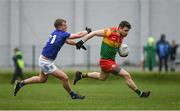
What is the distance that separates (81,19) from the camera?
54688 mm

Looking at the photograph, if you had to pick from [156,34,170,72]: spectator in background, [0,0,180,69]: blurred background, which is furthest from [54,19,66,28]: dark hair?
[0,0,180,69]: blurred background

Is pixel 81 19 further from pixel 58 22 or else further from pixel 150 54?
pixel 58 22

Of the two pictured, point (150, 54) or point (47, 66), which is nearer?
point (47, 66)

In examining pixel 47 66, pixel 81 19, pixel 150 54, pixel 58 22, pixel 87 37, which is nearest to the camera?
pixel 58 22

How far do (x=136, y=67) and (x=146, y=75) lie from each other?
43.6ft

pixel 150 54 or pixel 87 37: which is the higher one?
pixel 87 37

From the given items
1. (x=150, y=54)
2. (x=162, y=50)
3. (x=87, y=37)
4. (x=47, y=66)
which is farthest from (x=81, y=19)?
(x=47, y=66)

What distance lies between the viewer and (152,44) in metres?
46.5

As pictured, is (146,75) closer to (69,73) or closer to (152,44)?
(69,73)

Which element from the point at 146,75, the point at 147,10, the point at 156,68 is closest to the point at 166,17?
the point at 147,10

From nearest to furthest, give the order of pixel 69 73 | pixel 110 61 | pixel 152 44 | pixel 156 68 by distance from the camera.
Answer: pixel 110 61 < pixel 69 73 < pixel 152 44 < pixel 156 68

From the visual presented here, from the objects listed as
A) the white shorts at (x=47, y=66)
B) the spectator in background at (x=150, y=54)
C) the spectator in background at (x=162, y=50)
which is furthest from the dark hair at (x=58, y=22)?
the spectator in background at (x=150, y=54)

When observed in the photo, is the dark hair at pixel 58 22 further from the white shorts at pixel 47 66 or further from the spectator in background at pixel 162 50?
the spectator in background at pixel 162 50

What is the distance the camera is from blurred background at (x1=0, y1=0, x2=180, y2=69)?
A: 2128 inches
